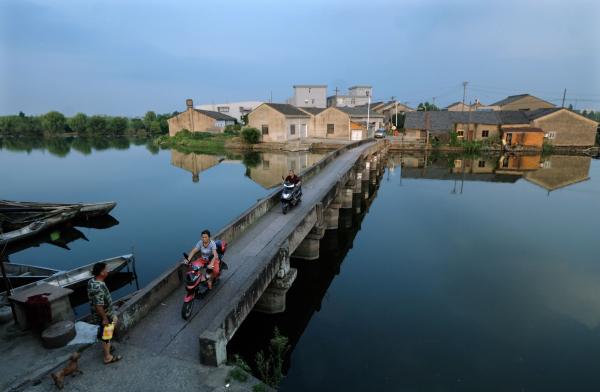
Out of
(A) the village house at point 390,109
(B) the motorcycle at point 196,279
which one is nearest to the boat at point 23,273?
(B) the motorcycle at point 196,279

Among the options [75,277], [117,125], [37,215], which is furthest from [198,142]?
[75,277]

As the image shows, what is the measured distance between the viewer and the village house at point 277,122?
55.4 meters

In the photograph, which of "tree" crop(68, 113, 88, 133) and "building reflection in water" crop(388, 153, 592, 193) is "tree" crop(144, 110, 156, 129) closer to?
"tree" crop(68, 113, 88, 133)

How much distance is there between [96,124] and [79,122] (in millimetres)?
5276

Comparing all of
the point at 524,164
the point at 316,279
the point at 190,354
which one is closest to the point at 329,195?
the point at 316,279

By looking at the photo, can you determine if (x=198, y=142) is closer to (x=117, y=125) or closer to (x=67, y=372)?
(x=117, y=125)

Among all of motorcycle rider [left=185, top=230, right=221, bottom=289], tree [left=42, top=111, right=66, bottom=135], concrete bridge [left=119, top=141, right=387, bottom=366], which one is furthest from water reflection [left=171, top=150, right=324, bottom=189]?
tree [left=42, top=111, right=66, bottom=135]

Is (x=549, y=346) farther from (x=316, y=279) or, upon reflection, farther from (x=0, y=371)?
(x=0, y=371)

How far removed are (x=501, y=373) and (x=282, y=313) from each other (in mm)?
6703

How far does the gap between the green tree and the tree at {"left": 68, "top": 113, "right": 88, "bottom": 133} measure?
2394mm

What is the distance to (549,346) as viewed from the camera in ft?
34.8

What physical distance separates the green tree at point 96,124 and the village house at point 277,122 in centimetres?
6836

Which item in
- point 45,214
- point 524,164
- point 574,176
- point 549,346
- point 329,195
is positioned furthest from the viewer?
point 524,164

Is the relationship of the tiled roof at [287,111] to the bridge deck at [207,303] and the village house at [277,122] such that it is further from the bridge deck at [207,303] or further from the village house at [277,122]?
the bridge deck at [207,303]
